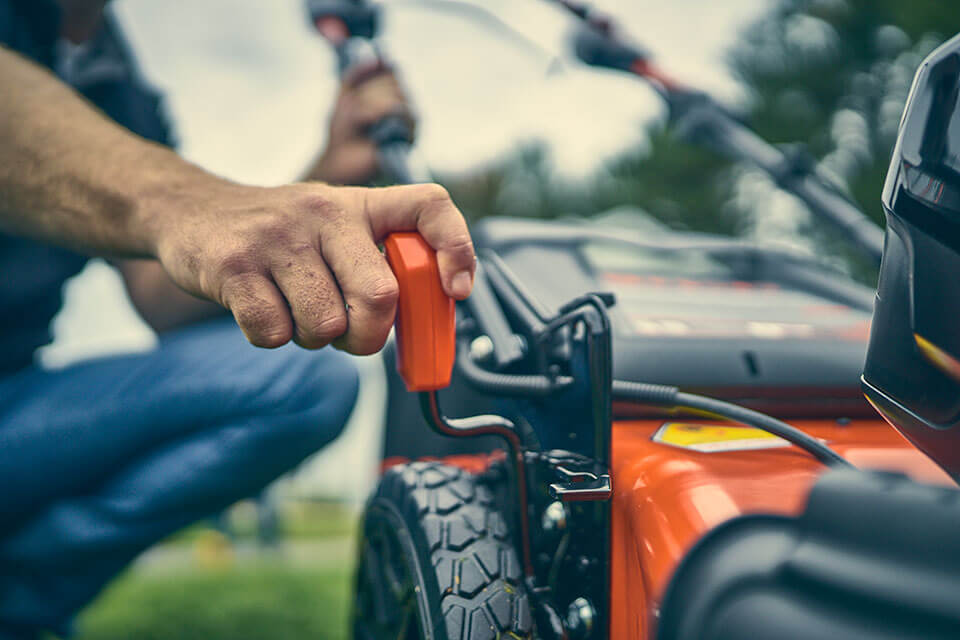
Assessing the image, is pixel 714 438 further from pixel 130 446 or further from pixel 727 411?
pixel 130 446

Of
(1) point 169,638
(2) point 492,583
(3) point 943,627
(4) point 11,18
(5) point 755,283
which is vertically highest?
(4) point 11,18

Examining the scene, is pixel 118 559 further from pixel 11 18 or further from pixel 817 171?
pixel 817 171

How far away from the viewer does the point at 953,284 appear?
1.49 ft

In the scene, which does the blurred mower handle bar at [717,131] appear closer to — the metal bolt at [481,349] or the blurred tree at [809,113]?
the metal bolt at [481,349]

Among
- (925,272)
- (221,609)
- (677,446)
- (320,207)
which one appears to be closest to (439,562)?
(677,446)

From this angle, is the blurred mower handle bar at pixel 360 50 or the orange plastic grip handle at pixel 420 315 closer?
the orange plastic grip handle at pixel 420 315

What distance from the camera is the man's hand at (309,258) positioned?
0.53 m

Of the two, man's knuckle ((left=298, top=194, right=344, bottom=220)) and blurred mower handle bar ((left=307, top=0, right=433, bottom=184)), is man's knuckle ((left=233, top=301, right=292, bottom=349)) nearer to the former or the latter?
man's knuckle ((left=298, top=194, right=344, bottom=220))

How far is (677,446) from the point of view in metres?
0.65

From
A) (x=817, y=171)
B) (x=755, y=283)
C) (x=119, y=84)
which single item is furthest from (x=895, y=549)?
(x=119, y=84)

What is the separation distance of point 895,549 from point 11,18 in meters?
1.27

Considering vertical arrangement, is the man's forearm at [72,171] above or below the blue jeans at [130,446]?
above

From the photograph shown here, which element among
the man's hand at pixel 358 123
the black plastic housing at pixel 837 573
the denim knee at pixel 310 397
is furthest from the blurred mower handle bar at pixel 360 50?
the black plastic housing at pixel 837 573

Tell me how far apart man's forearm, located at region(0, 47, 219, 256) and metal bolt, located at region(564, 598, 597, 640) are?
483 millimetres
